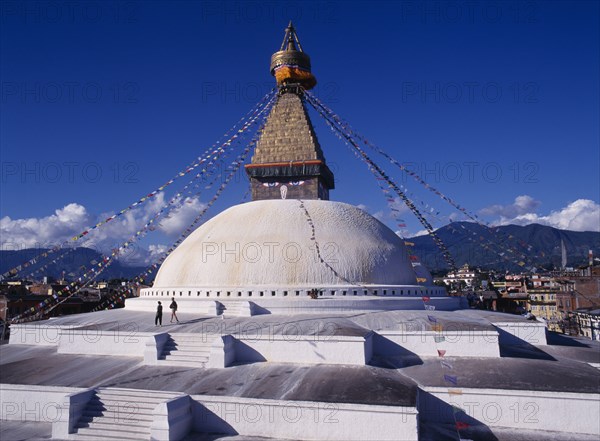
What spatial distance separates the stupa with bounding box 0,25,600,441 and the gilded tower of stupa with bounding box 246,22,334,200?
1.31 m

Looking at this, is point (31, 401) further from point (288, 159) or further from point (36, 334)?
point (288, 159)

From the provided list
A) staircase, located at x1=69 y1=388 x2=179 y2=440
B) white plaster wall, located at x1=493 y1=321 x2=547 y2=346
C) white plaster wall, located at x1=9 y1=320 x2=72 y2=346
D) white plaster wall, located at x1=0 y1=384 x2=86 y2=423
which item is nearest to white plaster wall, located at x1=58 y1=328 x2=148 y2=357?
→ white plaster wall, located at x1=9 y1=320 x2=72 y2=346

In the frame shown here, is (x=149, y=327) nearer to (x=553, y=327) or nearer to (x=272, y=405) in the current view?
(x=272, y=405)

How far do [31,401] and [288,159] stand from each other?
1047cm

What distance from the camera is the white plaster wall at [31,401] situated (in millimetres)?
8812

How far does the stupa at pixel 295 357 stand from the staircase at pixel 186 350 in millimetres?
28

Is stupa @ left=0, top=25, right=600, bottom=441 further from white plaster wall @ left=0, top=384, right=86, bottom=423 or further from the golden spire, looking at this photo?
the golden spire

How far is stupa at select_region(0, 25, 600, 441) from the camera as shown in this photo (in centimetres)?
775

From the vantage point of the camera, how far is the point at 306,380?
8.52 m

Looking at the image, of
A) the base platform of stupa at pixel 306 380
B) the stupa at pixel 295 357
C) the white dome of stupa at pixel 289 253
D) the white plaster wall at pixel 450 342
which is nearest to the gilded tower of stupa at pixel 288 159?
the stupa at pixel 295 357

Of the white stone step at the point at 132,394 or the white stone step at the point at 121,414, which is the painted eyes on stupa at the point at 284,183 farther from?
the white stone step at the point at 121,414

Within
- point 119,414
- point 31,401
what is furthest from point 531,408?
point 31,401

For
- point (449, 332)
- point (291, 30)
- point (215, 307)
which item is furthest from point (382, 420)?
point (291, 30)

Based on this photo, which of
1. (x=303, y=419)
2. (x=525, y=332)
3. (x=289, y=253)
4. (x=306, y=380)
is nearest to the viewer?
(x=303, y=419)
